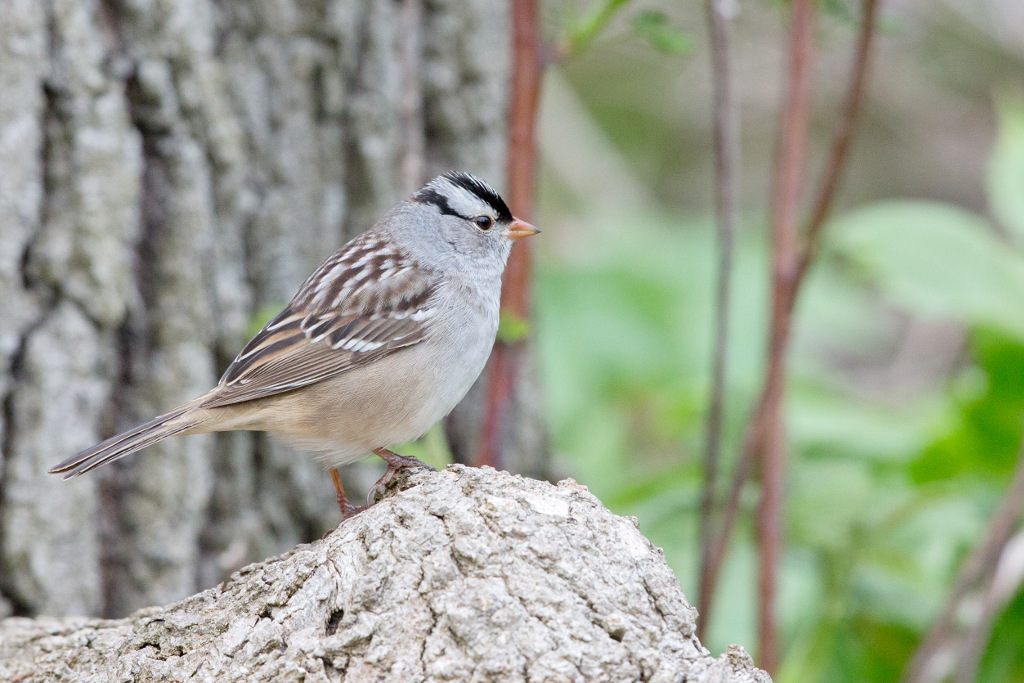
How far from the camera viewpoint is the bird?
3.10m

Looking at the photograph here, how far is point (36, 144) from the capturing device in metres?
3.40

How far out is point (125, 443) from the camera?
291 cm

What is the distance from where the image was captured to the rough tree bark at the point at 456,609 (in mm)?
1971

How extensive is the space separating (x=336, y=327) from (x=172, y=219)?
2.59 feet

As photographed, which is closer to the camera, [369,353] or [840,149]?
[369,353]

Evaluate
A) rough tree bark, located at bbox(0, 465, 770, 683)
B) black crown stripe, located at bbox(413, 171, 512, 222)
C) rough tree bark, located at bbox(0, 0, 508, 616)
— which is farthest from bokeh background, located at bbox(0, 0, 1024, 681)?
rough tree bark, located at bbox(0, 465, 770, 683)

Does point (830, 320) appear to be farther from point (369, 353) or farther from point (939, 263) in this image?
point (369, 353)

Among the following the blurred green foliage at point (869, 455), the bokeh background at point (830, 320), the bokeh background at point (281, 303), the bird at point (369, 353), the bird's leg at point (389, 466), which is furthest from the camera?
the bokeh background at point (830, 320)

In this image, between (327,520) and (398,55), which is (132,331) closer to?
(327,520)

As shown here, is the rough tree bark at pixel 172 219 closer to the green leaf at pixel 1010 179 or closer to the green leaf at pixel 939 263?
the green leaf at pixel 939 263

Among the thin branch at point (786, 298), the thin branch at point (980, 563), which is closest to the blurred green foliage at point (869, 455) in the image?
the thin branch at point (980, 563)

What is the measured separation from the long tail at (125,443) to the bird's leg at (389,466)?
531mm

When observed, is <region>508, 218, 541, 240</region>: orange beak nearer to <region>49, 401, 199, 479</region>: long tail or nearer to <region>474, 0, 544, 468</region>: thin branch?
<region>474, 0, 544, 468</region>: thin branch

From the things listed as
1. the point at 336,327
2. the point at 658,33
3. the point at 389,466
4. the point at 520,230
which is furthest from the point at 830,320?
the point at 389,466
